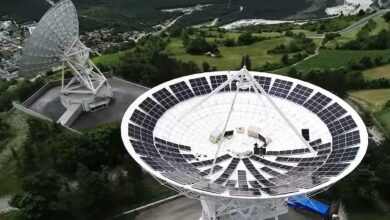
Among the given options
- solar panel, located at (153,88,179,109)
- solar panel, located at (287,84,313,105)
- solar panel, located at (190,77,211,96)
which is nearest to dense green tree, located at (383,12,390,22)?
solar panel, located at (287,84,313,105)

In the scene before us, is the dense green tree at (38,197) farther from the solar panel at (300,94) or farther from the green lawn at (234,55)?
the green lawn at (234,55)

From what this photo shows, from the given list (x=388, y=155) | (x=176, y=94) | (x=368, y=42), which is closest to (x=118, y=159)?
(x=176, y=94)

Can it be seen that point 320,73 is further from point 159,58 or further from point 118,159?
point 118,159

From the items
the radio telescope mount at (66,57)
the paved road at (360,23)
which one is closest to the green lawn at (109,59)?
the radio telescope mount at (66,57)

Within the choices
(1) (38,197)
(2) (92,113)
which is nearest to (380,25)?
(2) (92,113)

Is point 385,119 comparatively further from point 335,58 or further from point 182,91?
point 182,91

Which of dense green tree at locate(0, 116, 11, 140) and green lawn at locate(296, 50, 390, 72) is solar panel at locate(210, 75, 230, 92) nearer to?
dense green tree at locate(0, 116, 11, 140)
